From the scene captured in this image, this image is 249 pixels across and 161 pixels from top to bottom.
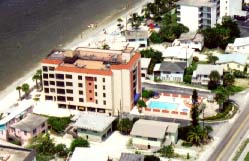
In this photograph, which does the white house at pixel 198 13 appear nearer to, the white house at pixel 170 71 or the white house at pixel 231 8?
the white house at pixel 231 8

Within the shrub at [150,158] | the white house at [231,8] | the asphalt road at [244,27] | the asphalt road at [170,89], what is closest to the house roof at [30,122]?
the shrub at [150,158]

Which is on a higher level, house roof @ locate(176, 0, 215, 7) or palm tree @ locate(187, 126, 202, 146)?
house roof @ locate(176, 0, 215, 7)

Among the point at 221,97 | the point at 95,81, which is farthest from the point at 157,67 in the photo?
the point at 221,97

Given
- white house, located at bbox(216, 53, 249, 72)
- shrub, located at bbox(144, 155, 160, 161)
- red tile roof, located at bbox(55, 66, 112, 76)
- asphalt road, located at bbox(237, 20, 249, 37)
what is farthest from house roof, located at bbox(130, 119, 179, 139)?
asphalt road, located at bbox(237, 20, 249, 37)

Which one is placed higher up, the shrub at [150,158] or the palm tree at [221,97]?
the palm tree at [221,97]

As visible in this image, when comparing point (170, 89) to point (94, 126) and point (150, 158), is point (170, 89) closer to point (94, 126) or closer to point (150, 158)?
point (94, 126)

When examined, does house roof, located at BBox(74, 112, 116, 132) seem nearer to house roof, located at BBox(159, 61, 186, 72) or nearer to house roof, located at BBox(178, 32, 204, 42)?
house roof, located at BBox(159, 61, 186, 72)

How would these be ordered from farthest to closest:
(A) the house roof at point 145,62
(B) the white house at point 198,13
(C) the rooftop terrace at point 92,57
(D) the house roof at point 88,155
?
(B) the white house at point 198,13
(A) the house roof at point 145,62
(C) the rooftop terrace at point 92,57
(D) the house roof at point 88,155
